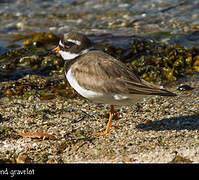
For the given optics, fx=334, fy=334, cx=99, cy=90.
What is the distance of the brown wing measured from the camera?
16.2ft

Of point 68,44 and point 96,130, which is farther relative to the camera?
point 68,44

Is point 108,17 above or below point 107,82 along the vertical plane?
below

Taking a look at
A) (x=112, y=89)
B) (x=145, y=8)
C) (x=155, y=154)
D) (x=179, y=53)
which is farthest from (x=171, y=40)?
(x=155, y=154)

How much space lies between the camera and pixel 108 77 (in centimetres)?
505

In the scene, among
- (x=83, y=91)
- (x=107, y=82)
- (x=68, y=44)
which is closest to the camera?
(x=107, y=82)

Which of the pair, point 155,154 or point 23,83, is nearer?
point 155,154

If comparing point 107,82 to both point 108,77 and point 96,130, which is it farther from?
point 96,130

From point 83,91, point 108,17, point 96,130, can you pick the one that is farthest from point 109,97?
point 108,17

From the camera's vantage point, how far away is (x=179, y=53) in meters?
8.13

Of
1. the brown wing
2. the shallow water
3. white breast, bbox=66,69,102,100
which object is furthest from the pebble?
the shallow water

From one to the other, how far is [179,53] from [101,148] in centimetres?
424

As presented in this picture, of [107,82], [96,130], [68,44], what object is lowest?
[96,130]

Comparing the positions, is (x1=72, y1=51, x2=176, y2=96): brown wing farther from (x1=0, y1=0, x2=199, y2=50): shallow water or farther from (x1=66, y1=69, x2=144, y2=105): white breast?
(x1=0, y1=0, x2=199, y2=50): shallow water

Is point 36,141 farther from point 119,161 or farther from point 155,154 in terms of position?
point 155,154
